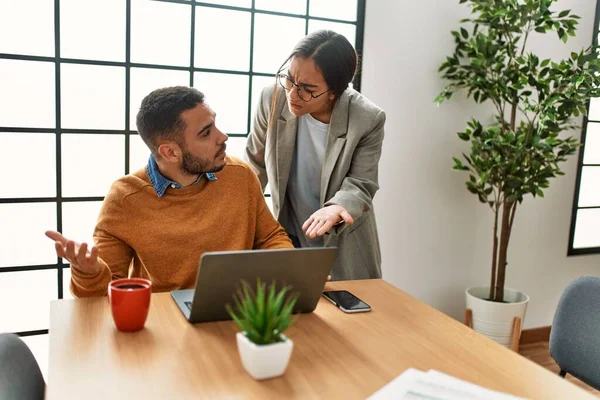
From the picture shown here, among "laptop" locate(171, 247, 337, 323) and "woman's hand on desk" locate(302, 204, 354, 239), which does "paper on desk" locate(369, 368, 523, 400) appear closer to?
"laptop" locate(171, 247, 337, 323)

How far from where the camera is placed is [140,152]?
264 centimetres

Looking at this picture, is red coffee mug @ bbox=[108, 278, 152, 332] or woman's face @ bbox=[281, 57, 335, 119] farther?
woman's face @ bbox=[281, 57, 335, 119]

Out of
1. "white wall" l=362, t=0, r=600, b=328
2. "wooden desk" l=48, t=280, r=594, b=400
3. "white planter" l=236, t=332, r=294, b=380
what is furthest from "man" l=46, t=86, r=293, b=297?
"white wall" l=362, t=0, r=600, b=328

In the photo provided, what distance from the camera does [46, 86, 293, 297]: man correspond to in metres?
1.63

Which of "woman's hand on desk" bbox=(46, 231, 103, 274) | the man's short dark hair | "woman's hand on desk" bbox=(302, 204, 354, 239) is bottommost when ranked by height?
"woman's hand on desk" bbox=(46, 231, 103, 274)

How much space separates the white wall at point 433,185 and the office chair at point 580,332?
1.48 metres

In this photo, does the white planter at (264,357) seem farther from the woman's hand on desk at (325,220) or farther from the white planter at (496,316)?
the white planter at (496,316)

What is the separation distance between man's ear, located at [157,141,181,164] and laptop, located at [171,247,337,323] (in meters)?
0.53

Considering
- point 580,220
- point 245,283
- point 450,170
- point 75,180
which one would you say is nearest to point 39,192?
point 75,180

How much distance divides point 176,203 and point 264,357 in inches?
31.3

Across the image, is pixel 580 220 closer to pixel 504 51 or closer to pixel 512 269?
pixel 512 269

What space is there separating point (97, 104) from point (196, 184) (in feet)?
3.32

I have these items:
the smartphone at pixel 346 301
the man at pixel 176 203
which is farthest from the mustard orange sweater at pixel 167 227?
the smartphone at pixel 346 301

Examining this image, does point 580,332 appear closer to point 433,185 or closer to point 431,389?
point 431,389
